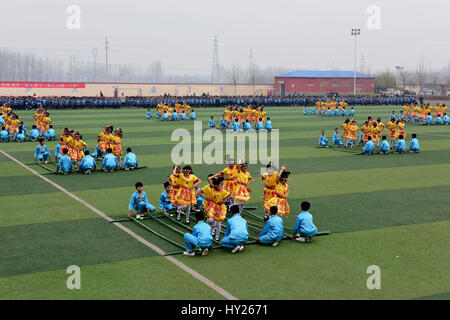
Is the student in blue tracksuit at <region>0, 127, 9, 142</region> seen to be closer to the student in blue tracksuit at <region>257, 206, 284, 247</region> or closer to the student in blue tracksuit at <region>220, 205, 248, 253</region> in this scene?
the student in blue tracksuit at <region>220, 205, 248, 253</region>

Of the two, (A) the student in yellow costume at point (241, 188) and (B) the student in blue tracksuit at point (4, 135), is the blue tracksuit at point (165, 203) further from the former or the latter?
(B) the student in blue tracksuit at point (4, 135)

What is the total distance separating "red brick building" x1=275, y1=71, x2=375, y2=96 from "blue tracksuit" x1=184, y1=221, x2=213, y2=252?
276ft

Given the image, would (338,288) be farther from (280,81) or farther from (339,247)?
(280,81)

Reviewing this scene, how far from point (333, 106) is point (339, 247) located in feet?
145

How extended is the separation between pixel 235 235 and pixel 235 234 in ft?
0.07

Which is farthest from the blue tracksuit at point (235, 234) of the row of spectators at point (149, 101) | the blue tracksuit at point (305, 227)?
the row of spectators at point (149, 101)

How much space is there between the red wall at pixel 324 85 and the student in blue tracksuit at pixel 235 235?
84.1 metres

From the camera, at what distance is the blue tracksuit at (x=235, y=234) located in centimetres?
Result: 1073

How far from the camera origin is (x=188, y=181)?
13.0 m

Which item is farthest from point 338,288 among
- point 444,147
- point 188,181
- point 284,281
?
point 444,147

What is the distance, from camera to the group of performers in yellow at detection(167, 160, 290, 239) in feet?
38.8

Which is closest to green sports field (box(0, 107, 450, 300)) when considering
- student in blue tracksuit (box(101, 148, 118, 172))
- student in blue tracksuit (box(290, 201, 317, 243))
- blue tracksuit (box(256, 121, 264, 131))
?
student in blue tracksuit (box(290, 201, 317, 243))

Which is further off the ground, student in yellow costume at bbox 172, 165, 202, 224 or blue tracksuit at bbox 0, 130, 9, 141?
blue tracksuit at bbox 0, 130, 9, 141

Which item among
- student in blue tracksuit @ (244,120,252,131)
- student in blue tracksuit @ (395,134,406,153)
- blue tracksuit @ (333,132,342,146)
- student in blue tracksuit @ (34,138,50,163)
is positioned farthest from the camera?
student in blue tracksuit @ (244,120,252,131)
